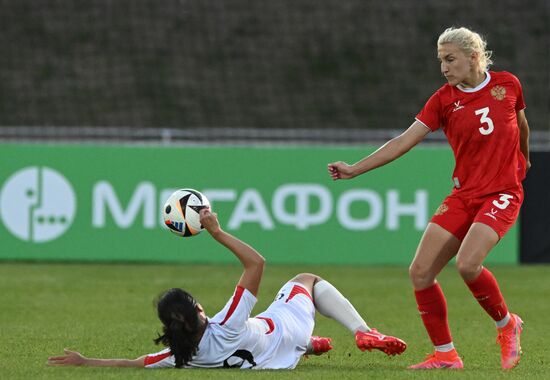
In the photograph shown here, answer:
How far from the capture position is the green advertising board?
14984 millimetres

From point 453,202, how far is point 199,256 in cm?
815

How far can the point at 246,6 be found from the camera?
80.5 ft

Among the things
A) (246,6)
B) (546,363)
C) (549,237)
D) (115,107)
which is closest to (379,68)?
(246,6)

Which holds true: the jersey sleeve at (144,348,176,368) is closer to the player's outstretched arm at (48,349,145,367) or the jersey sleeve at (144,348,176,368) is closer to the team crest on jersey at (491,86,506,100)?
the player's outstretched arm at (48,349,145,367)

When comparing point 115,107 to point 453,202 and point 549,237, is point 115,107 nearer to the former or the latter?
point 549,237

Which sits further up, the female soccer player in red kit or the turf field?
the female soccer player in red kit

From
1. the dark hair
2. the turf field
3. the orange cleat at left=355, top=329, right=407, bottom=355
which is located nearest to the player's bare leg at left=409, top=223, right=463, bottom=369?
the turf field

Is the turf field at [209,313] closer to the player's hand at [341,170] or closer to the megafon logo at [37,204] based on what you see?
the megafon logo at [37,204]

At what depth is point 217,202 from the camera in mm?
15102

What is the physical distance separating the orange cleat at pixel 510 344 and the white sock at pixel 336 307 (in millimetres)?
885

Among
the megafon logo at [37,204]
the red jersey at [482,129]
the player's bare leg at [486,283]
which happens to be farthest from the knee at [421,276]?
the megafon logo at [37,204]

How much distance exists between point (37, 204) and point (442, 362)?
8.68 metres

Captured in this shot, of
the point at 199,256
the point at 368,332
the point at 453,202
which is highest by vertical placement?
the point at 453,202

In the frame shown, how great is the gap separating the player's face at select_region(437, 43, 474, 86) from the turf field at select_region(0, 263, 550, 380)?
1809 mm
